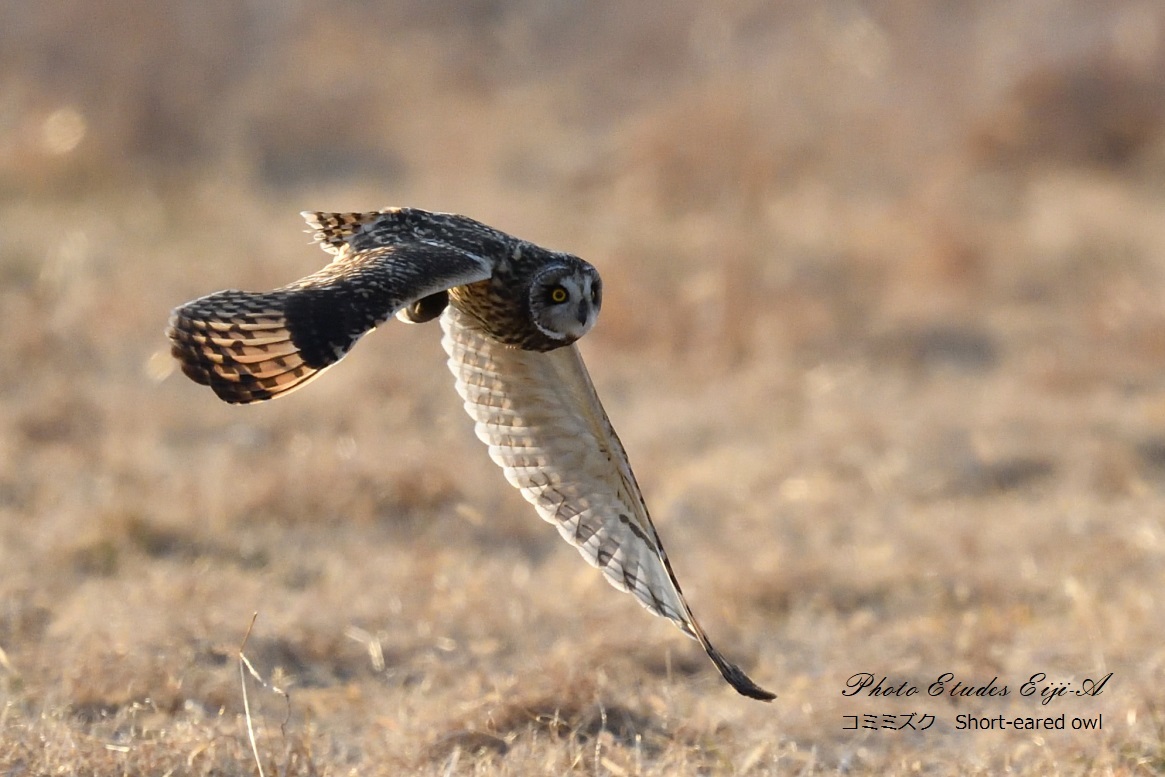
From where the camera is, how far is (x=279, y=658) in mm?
4836

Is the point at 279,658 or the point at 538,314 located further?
the point at 279,658

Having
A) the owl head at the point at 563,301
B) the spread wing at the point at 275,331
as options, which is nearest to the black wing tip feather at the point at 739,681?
the owl head at the point at 563,301

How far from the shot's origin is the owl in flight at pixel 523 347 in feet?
11.9

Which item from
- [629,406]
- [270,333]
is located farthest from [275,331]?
[629,406]

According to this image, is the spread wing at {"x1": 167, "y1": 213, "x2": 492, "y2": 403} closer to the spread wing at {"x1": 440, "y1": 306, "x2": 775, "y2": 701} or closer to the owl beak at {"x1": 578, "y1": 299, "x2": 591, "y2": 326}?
the owl beak at {"x1": 578, "y1": 299, "x2": 591, "y2": 326}

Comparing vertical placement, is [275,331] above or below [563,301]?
above

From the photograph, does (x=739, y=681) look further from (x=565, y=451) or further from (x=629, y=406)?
(x=629, y=406)

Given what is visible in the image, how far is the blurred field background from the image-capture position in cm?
436

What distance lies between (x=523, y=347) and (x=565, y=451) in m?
0.32

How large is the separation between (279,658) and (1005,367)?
6046 millimetres

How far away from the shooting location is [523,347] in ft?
13.9

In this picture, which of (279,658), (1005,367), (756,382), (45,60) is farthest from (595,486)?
(45,60)

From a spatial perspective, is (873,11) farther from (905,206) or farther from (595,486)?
(595,486)

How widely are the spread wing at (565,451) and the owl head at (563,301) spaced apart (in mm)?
122
